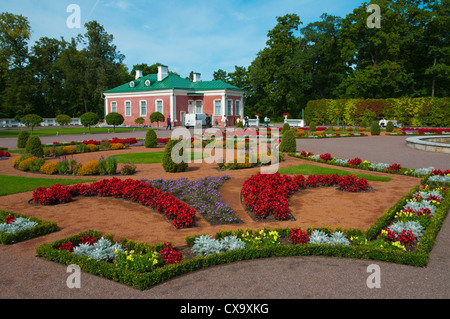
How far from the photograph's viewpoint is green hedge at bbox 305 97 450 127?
3500 cm

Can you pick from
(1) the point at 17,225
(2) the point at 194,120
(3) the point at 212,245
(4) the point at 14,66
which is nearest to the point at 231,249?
(3) the point at 212,245

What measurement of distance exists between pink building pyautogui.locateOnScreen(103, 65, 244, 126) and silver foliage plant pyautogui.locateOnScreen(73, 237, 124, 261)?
3423cm

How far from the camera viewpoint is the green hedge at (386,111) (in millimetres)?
35000

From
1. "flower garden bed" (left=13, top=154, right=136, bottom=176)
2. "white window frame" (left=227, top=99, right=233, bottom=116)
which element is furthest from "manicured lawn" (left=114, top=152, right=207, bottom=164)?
"white window frame" (left=227, top=99, right=233, bottom=116)

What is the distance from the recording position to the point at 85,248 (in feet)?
15.6

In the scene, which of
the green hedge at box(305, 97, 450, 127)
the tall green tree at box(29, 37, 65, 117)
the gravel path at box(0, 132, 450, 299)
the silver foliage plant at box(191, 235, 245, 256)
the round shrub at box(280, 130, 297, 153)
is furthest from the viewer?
the tall green tree at box(29, 37, 65, 117)

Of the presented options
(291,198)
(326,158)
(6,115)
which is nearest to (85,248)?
(291,198)

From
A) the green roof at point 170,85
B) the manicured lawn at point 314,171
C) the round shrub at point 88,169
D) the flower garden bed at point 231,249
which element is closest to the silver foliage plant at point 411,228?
the flower garden bed at point 231,249

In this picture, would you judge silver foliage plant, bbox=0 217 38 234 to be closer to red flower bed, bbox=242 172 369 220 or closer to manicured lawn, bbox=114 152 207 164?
red flower bed, bbox=242 172 369 220

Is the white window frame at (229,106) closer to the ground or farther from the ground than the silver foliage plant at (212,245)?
farther from the ground

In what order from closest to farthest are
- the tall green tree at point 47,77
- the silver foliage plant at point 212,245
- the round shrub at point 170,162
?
1. the silver foliage plant at point 212,245
2. the round shrub at point 170,162
3. the tall green tree at point 47,77

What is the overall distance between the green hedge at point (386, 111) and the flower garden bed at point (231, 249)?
102 ft

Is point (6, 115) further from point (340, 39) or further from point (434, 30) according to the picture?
point (434, 30)

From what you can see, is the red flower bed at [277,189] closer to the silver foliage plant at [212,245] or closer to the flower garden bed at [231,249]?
the flower garden bed at [231,249]
